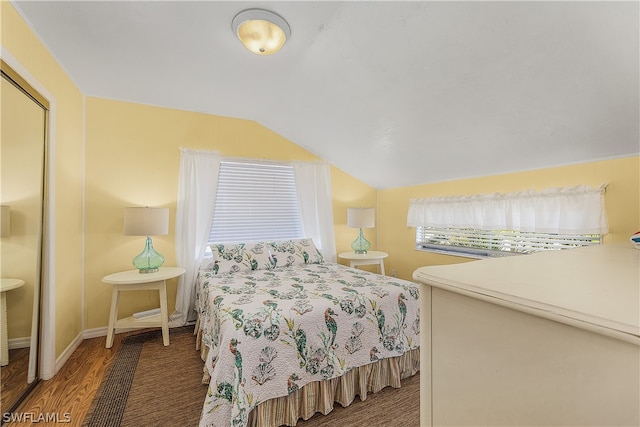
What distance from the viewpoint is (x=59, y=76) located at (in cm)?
211

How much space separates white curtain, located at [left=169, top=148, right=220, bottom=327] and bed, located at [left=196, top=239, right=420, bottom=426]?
64cm

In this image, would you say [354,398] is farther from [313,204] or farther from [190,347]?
[313,204]

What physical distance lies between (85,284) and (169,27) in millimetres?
2441

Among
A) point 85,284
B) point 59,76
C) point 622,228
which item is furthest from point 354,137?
point 85,284

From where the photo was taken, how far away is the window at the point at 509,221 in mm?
2170

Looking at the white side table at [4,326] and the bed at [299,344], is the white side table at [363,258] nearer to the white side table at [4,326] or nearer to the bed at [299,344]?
the bed at [299,344]

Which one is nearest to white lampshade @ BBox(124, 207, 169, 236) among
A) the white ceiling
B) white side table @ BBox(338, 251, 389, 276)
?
the white ceiling

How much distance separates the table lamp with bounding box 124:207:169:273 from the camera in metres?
2.47

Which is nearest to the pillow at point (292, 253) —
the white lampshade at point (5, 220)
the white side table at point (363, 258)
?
the white side table at point (363, 258)

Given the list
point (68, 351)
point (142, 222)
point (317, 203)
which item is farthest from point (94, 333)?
point (317, 203)

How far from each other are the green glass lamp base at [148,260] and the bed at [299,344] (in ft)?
2.04

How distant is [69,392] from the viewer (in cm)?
179

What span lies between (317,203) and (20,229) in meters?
2.74

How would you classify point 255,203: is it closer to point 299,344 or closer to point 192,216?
point 192,216
